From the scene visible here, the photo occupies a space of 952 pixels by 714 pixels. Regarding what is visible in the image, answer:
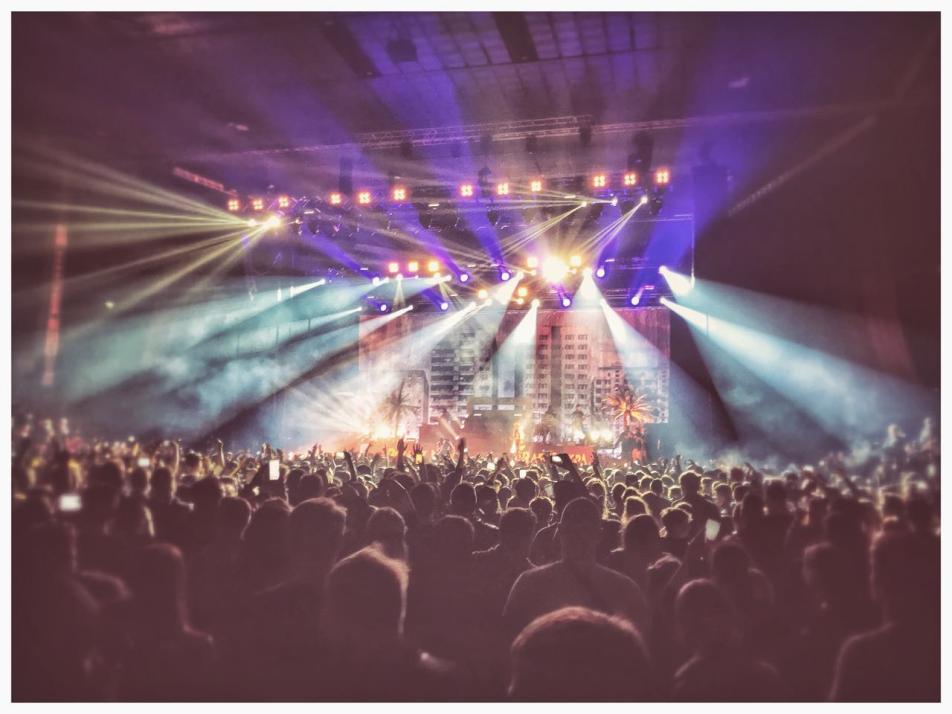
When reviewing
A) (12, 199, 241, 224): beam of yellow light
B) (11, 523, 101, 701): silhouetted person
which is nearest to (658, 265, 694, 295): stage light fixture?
(12, 199, 241, 224): beam of yellow light

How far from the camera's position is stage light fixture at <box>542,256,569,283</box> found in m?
9.85

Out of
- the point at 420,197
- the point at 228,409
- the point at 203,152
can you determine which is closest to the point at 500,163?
the point at 420,197

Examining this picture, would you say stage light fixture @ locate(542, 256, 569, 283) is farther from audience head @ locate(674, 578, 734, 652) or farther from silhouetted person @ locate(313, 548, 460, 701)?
silhouetted person @ locate(313, 548, 460, 701)

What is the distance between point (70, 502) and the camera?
328 centimetres

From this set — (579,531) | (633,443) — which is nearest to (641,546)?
(579,531)

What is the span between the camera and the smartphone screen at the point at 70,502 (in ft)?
10.7

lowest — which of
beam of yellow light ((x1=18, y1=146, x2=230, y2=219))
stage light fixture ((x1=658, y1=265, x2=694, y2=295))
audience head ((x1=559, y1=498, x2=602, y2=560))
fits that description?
audience head ((x1=559, y1=498, x2=602, y2=560))

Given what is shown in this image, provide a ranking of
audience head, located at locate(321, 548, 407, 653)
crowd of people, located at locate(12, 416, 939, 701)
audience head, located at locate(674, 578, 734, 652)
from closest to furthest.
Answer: audience head, located at locate(321, 548, 407, 653) → audience head, located at locate(674, 578, 734, 652) → crowd of people, located at locate(12, 416, 939, 701)

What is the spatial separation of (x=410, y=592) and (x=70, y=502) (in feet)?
6.89

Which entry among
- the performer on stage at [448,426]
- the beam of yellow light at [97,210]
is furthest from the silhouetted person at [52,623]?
the performer on stage at [448,426]

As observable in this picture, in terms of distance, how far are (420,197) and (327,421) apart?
21.7ft

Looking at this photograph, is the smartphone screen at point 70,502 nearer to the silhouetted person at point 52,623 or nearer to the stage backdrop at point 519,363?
the silhouetted person at point 52,623

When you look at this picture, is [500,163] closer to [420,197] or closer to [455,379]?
[420,197]

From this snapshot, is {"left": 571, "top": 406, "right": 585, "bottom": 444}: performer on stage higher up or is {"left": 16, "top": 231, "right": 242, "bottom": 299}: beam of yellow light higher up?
{"left": 16, "top": 231, "right": 242, "bottom": 299}: beam of yellow light
